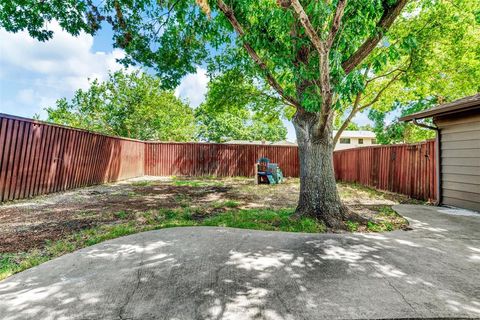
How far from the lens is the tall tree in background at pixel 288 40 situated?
2939 millimetres

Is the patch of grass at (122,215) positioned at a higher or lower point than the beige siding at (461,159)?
lower

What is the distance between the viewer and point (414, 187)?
664cm

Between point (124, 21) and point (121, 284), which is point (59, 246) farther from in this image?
point (124, 21)

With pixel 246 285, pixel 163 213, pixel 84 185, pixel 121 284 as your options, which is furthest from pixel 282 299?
pixel 84 185

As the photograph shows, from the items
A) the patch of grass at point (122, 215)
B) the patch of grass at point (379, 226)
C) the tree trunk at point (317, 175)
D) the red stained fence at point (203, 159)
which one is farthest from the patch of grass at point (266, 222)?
the red stained fence at point (203, 159)

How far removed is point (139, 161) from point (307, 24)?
1223 cm

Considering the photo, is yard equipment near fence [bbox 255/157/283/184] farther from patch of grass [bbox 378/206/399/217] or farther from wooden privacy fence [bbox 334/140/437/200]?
patch of grass [bbox 378/206/399/217]

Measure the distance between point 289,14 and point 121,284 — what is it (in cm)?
346

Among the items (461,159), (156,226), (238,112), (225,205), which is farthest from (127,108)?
(461,159)

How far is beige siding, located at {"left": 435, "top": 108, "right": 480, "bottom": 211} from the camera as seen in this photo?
4668mm

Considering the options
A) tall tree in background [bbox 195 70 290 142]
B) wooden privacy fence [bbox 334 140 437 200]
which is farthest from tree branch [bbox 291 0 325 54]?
wooden privacy fence [bbox 334 140 437 200]

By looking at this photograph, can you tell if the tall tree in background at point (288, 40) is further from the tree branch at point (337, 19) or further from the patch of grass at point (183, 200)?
the patch of grass at point (183, 200)

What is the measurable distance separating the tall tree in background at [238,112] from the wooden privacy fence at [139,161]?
2.63 metres

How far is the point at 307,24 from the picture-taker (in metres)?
2.70
